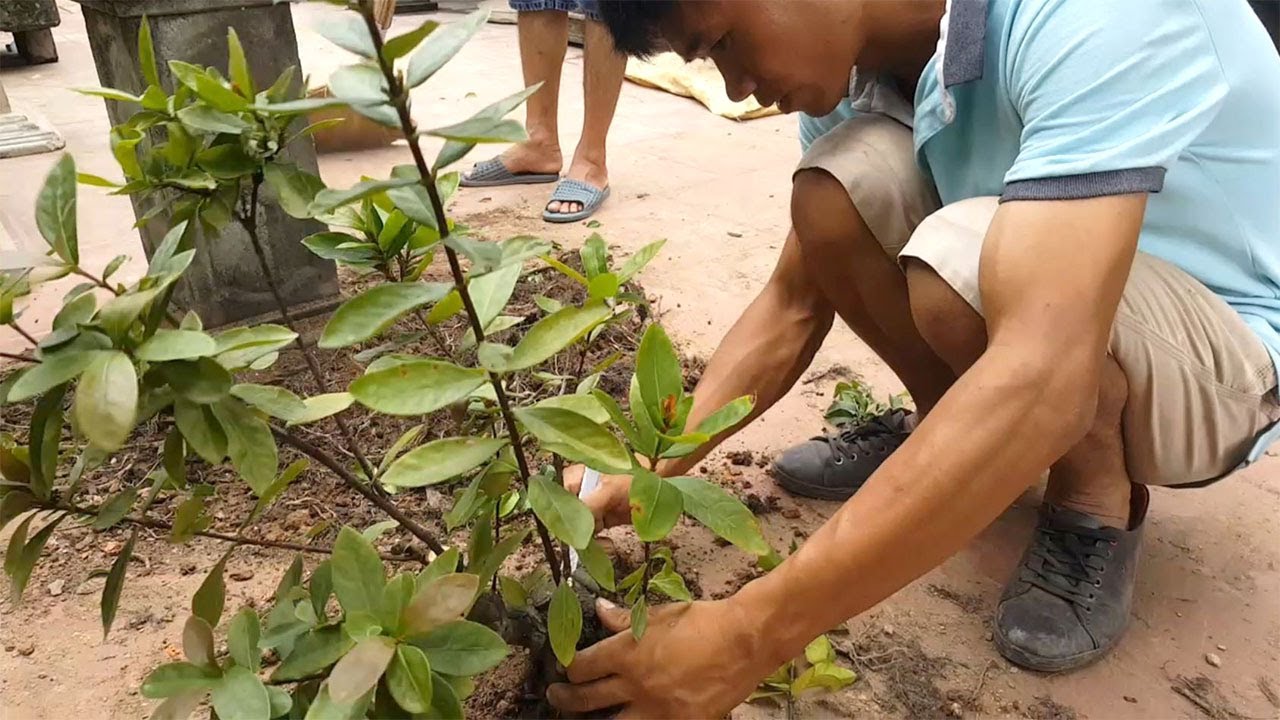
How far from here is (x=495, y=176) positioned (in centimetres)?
337

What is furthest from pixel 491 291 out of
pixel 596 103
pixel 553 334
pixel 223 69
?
pixel 596 103

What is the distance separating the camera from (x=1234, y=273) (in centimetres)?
130

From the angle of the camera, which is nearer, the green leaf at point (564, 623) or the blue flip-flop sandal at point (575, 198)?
the green leaf at point (564, 623)

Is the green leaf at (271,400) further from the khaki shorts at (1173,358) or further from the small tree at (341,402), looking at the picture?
the khaki shorts at (1173,358)

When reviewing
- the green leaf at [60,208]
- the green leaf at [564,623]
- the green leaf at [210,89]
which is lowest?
the green leaf at [564,623]

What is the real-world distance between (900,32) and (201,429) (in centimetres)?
99

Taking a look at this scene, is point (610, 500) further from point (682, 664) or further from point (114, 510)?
point (114, 510)

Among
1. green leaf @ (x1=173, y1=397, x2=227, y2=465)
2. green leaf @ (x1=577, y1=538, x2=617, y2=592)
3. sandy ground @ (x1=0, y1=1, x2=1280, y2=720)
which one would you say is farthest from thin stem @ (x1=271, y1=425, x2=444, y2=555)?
sandy ground @ (x1=0, y1=1, x2=1280, y2=720)

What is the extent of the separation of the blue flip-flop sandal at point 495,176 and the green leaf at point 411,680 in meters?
2.75

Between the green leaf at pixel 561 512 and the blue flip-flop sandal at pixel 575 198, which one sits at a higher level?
the green leaf at pixel 561 512

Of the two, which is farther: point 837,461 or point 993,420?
point 837,461

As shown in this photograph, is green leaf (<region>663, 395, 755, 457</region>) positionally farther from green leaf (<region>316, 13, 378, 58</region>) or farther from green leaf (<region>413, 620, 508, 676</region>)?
green leaf (<region>316, 13, 378, 58</region>)

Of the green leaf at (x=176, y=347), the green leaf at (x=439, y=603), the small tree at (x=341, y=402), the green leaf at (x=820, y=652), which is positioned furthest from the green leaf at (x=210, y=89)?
the green leaf at (x=820, y=652)

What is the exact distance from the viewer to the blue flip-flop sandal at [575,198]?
299 centimetres
